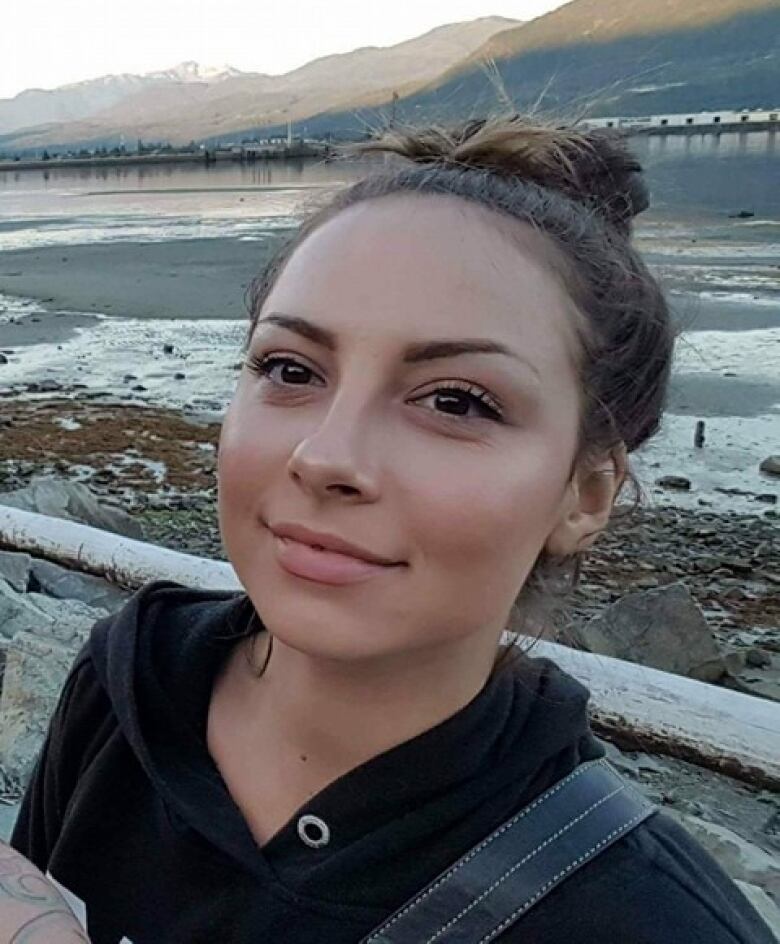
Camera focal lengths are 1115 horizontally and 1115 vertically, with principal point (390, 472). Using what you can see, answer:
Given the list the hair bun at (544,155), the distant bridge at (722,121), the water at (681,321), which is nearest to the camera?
the hair bun at (544,155)

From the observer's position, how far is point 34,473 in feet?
33.2

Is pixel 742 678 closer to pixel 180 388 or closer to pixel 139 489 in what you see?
pixel 139 489

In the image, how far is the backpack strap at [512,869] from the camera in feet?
4.58

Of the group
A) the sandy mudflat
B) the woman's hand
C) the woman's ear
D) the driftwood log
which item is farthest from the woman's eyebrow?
the sandy mudflat

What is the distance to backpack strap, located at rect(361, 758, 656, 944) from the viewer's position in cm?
140

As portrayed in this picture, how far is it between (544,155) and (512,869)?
1.11m

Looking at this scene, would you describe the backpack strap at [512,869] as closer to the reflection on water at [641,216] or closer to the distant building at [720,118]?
the reflection on water at [641,216]

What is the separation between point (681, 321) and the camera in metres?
2.21

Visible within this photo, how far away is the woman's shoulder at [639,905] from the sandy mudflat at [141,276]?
16.1 metres

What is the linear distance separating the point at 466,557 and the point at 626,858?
0.44 m

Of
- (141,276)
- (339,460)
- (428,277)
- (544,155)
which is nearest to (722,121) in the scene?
(141,276)

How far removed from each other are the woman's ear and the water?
1.56 feet

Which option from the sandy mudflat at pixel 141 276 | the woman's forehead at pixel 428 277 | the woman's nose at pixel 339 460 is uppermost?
the woman's forehead at pixel 428 277

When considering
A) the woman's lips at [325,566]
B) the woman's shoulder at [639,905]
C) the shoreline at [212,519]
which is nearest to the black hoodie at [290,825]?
the woman's shoulder at [639,905]
